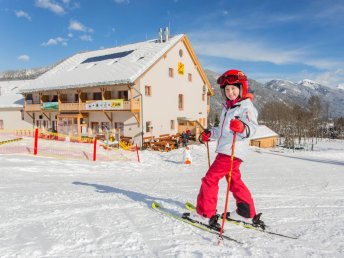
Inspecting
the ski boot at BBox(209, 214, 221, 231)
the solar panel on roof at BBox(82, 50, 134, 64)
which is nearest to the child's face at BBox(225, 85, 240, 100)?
the ski boot at BBox(209, 214, 221, 231)


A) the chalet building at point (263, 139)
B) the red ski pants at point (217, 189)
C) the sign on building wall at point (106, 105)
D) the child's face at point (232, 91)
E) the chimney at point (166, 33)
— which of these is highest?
the chimney at point (166, 33)

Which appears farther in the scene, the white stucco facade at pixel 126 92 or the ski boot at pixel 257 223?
the white stucco facade at pixel 126 92

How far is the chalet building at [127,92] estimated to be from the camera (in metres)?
23.4

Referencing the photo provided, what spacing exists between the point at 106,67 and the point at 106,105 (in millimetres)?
5144

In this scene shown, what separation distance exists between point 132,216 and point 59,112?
2656 centimetres

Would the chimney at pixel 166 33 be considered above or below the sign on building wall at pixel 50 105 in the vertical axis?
above

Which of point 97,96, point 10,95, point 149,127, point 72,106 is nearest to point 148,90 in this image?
point 149,127

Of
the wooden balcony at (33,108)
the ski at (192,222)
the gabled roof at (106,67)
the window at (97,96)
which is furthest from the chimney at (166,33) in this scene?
the ski at (192,222)

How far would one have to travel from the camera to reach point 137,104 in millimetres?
22984

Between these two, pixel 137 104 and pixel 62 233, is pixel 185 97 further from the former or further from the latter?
→ pixel 62 233

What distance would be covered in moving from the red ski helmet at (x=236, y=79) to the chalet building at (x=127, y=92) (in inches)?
746

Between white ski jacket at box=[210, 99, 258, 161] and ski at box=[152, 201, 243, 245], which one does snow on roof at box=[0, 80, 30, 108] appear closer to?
ski at box=[152, 201, 243, 245]

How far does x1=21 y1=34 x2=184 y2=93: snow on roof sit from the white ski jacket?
1899 cm

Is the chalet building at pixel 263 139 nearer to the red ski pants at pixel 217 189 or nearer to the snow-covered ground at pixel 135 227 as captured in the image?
the snow-covered ground at pixel 135 227
